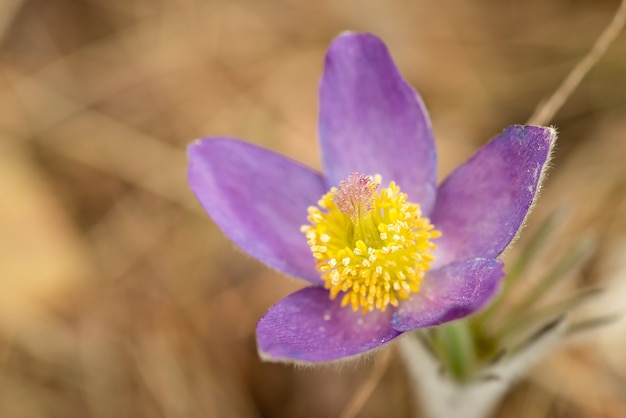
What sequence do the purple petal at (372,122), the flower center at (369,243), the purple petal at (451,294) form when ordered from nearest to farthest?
the purple petal at (451,294) < the flower center at (369,243) < the purple petal at (372,122)

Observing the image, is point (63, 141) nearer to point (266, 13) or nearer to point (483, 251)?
point (266, 13)

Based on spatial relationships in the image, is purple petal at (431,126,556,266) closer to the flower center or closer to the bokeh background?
the flower center

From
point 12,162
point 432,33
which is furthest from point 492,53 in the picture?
point 12,162

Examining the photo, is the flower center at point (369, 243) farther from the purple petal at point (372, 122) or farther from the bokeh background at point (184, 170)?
the bokeh background at point (184, 170)

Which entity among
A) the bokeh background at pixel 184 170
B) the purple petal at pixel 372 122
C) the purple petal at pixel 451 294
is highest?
the purple petal at pixel 372 122

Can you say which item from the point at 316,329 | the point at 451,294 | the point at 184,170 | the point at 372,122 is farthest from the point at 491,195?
the point at 184,170

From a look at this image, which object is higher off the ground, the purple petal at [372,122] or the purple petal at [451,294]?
the purple petal at [372,122]

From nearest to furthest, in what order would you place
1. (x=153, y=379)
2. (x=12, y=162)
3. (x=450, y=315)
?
(x=450, y=315) → (x=153, y=379) → (x=12, y=162)

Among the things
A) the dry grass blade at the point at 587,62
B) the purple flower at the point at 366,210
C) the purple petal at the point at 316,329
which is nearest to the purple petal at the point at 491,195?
the purple flower at the point at 366,210
